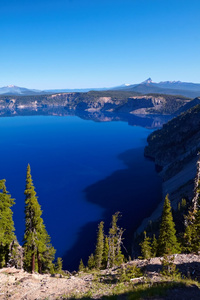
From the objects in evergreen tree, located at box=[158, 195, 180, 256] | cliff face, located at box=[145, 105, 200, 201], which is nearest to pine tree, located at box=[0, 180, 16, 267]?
evergreen tree, located at box=[158, 195, 180, 256]

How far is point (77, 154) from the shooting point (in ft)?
590

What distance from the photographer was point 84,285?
1644cm

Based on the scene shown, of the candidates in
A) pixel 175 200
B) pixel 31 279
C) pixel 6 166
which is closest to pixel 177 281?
pixel 31 279

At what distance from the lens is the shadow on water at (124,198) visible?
6725cm

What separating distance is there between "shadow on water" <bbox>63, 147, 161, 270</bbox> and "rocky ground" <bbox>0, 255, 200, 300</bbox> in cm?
4608

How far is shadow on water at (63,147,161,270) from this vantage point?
67250mm

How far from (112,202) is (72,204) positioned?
17.7 metres

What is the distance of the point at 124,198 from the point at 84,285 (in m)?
82.0

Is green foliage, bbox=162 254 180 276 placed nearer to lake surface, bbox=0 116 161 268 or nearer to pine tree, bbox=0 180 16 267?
pine tree, bbox=0 180 16 267

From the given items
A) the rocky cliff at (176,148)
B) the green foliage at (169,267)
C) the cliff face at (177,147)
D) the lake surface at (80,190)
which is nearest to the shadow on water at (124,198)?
the lake surface at (80,190)

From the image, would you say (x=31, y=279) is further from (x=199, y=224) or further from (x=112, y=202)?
(x=112, y=202)

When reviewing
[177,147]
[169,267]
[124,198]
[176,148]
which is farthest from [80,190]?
[169,267]

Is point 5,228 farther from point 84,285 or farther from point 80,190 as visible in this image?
point 80,190

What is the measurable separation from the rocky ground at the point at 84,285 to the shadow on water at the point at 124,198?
46.1m
